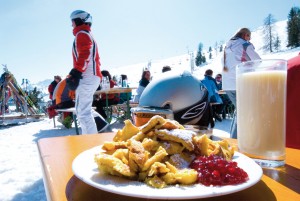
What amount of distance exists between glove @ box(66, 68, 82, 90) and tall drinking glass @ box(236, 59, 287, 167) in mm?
3182

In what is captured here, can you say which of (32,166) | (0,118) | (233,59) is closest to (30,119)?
(0,118)

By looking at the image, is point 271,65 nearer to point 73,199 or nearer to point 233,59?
point 73,199

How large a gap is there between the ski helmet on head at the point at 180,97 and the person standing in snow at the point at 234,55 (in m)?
2.23

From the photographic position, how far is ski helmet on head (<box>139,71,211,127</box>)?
4.86 ft

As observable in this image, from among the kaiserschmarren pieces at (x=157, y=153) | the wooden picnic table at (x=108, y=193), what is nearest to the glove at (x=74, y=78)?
the wooden picnic table at (x=108, y=193)

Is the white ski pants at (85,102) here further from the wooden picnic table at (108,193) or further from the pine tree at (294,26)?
the pine tree at (294,26)

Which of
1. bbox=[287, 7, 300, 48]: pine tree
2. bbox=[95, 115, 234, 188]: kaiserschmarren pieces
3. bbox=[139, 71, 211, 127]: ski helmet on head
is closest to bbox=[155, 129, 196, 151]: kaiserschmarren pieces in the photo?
bbox=[95, 115, 234, 188]: kaiserschmarren pieces

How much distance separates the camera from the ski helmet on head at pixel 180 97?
1482mm

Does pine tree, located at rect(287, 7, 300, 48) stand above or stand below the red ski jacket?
above

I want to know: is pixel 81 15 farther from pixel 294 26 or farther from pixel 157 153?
pixel 294 26

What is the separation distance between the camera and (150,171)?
1.58 feet

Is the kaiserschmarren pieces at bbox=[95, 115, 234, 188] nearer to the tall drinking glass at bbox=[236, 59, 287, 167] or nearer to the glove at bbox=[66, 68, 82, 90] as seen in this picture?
the tall drinking glass at bbox=[236, 59, 287, 167]

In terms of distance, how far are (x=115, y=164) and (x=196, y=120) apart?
1120 mm

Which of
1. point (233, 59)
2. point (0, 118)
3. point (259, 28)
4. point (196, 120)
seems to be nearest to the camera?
point (196, 120)
